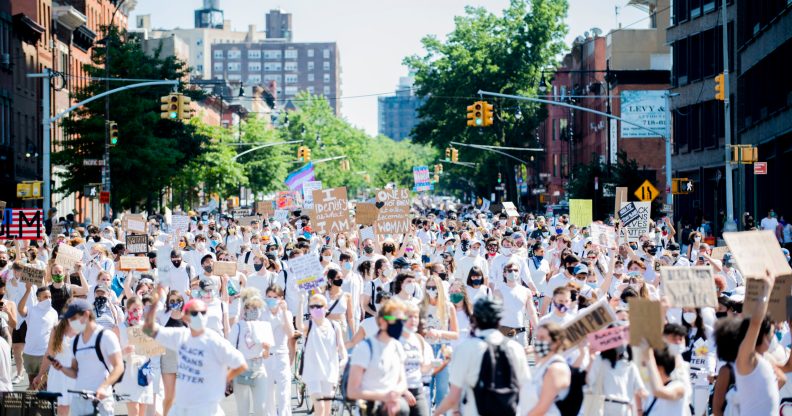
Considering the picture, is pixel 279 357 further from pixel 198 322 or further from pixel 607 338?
pixel 607 338

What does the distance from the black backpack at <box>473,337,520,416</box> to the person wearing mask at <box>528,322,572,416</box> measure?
0.17m

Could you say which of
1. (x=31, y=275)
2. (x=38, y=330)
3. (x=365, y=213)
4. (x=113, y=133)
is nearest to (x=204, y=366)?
(x=38, y=330)

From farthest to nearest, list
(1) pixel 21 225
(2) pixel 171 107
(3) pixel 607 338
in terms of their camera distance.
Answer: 1. (2) pixel 171 107
2. (1) pixel 21 225
3. (3) pixel 607 338

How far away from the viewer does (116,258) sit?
70.6 feet

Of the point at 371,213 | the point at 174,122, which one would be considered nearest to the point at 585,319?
the point at 371,213

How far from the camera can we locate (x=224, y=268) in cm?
1758

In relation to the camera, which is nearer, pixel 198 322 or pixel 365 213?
pixel 198 322

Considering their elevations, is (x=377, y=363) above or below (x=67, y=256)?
below

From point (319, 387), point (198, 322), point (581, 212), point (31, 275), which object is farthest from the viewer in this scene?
point (581, 212)

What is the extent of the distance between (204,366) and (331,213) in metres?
16.5

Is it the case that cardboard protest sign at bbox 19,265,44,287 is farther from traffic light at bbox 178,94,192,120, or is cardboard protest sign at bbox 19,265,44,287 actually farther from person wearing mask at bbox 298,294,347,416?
traffic light at bbox 178,94,192,120

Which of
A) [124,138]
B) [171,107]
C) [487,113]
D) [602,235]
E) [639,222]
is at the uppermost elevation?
[124,138]

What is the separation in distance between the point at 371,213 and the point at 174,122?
34.4 meters

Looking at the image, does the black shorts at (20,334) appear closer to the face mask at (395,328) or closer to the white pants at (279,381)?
the white pants at (279,381)
